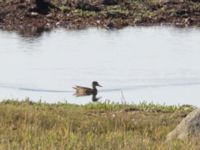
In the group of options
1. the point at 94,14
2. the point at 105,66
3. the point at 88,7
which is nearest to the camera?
the point at 105,66

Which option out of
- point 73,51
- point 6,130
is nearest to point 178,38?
point 73,51

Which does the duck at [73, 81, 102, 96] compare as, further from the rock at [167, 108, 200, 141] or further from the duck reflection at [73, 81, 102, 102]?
the rock at [167, 108, 200, 141]

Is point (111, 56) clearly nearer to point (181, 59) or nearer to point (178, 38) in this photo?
point (181, 59)

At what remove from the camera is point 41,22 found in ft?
117

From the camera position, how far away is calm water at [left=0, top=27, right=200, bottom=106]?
20094 mm

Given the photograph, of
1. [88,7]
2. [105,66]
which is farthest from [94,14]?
[105,66]

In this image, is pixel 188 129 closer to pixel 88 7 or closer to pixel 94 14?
pixel 94 14

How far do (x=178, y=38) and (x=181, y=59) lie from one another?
5.83 metres

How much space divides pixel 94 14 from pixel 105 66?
1332 centimetres

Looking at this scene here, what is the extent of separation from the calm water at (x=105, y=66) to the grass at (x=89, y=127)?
9.51 feet

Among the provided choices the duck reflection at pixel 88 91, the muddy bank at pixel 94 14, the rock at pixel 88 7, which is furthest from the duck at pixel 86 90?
the rock at pixel 88 7

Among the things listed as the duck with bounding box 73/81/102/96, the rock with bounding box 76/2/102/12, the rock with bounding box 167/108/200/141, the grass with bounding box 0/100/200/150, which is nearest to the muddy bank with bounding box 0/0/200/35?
the rock with bounding box 76/2/102/12

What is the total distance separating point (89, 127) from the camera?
12.1 m

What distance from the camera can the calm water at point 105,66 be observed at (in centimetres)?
2009
